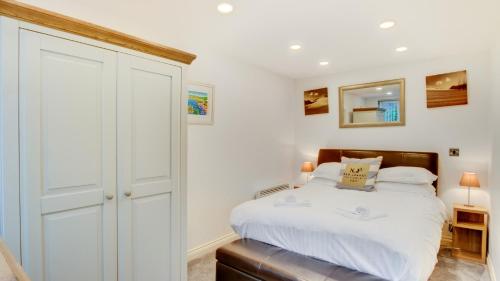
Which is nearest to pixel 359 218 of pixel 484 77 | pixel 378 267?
pixel 378 267

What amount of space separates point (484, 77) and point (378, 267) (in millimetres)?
2771

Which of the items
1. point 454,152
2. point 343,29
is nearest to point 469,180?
point 454,152

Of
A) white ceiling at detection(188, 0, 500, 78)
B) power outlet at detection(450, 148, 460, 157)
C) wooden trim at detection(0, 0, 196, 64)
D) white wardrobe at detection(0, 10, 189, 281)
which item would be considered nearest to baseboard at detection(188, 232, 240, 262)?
white wardrobe at detection(0, 10, 189, 281)

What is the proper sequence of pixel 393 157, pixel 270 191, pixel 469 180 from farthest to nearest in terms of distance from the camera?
pixel 270 191 → pixel 393 157 → pixel 469 180

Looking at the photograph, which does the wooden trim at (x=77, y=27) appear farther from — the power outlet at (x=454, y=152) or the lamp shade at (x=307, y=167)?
the power outlet at (x=454, y=152)

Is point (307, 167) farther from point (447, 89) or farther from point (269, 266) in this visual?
point (269, 266)

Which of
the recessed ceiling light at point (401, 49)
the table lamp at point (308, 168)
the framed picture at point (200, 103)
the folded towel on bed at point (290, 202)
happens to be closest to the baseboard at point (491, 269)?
the folded towel on bed at point (290, 202)

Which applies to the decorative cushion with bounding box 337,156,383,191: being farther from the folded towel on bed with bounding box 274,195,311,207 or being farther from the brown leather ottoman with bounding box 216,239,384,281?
the brown leather ottoman with bounding box 216,239,384,281

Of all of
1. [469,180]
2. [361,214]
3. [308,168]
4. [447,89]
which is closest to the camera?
[361,214]

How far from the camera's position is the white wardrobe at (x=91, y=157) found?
53.4 inches

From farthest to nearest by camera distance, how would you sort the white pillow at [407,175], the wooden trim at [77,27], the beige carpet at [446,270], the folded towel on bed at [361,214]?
1. the white pillow at [407,175]
2. the beige carpet at [446,270]
3. the folded towel on bed at [361,214]
4. the wooden trim at [77,27]

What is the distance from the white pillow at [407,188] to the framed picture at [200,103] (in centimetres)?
220

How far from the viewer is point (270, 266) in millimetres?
1918

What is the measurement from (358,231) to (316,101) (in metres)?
2.87
